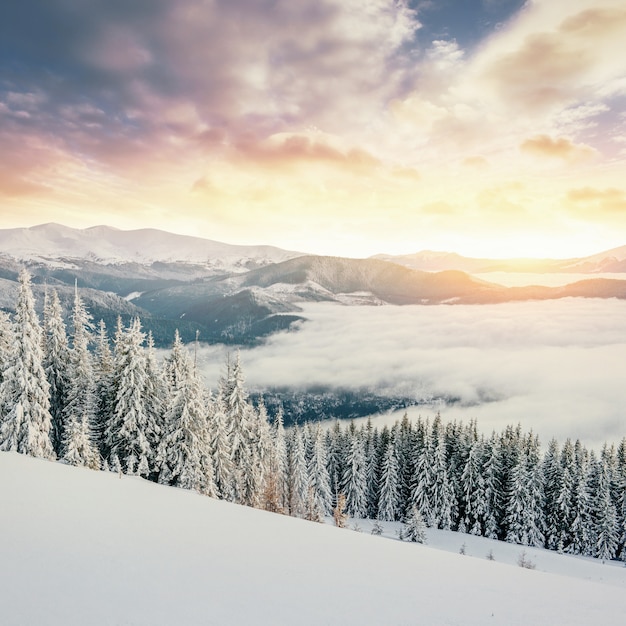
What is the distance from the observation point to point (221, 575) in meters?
11.8

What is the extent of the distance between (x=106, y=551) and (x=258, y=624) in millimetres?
5740

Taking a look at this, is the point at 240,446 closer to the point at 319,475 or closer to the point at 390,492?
the point at 319,475

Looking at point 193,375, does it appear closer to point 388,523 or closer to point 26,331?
point 26,331

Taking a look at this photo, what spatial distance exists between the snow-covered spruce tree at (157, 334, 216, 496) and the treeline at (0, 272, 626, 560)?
4.3 inches

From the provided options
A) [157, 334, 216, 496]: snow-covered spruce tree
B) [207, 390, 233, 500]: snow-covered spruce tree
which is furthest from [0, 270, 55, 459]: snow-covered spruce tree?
[207, 390, 233, 500]: snow-covered spruce tree

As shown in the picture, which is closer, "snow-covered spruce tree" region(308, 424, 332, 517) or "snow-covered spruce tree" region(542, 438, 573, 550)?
"snow-covered spruce tree" region(542, 438, 573, 550)

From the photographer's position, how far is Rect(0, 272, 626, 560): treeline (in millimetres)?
32344

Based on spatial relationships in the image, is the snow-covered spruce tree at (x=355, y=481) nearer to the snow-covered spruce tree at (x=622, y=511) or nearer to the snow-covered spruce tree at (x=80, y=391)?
the snow-covered spruce tree at (x=622, y=511)

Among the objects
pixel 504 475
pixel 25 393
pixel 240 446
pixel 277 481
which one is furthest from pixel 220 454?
pixel 504 475

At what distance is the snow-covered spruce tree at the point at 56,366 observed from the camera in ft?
127

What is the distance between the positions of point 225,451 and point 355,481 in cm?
4820

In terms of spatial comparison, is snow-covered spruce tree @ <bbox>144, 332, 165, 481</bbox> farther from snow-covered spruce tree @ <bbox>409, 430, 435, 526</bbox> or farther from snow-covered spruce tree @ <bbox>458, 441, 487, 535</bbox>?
snow-covered spruce tree @ <bbox>458, 441, 487, 535</bbox>

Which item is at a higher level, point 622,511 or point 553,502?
point 553,502

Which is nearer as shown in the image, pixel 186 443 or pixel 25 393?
→ pixel 25 393
